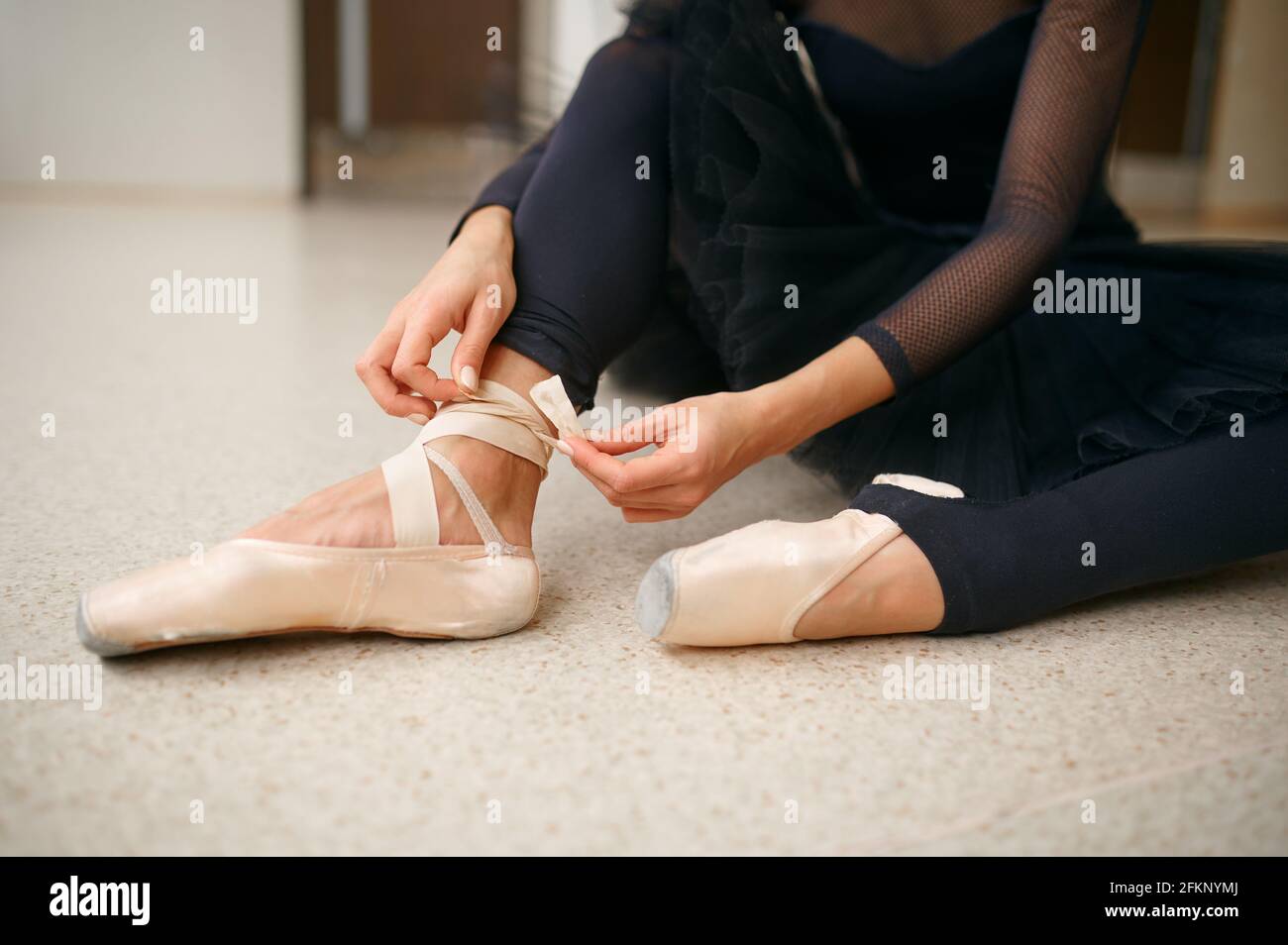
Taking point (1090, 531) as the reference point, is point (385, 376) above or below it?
above

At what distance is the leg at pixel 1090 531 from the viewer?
66 cm

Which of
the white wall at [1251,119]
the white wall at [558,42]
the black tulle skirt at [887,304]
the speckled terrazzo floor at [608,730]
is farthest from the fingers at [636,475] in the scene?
the white wall at [1251,119]

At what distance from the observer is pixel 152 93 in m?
3.98

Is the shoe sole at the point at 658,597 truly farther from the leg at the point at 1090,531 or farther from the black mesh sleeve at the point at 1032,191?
the black mesh sleeve at the point at 1032,191

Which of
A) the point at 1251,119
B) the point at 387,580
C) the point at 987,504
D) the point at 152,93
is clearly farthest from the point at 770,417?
the point at 1251,119

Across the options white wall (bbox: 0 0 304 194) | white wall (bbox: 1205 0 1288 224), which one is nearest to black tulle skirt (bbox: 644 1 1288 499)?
white wall (bbox: 0 0 304 194)

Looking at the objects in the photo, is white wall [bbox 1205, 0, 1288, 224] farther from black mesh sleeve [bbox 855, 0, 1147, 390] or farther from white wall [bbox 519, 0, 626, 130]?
black mesh sleeve [bbox 855, 0, 1147, 390]

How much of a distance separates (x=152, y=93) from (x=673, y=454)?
13.5 ft

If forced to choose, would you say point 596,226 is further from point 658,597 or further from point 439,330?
point 658,597

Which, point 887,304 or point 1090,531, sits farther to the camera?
point 887,304

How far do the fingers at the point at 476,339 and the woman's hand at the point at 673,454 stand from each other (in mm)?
79

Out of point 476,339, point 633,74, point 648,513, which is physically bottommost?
point 648,513
